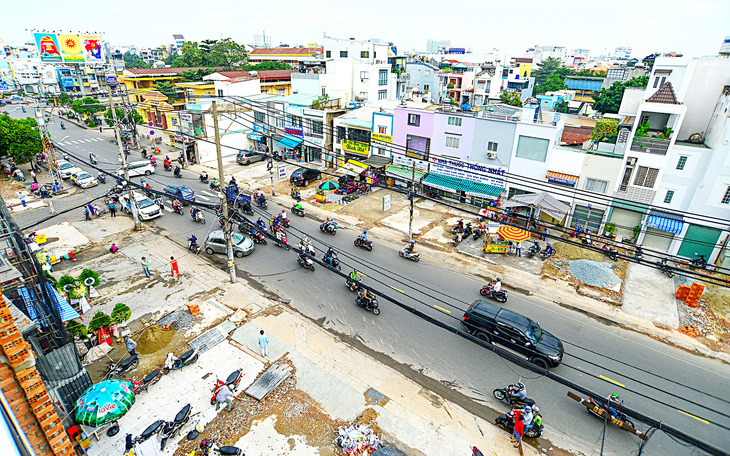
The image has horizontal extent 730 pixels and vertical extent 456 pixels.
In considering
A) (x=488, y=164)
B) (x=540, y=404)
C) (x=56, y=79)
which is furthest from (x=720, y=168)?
(x=56, y=79)

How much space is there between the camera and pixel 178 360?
14.5 metres

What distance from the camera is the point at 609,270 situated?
74.0 ft

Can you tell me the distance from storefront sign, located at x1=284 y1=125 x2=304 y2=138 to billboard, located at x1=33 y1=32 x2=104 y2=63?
67.3m

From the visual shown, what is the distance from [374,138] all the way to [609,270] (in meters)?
23.4

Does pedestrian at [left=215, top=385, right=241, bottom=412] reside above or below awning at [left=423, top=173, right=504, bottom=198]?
below

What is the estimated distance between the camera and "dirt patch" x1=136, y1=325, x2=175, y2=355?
1562cm

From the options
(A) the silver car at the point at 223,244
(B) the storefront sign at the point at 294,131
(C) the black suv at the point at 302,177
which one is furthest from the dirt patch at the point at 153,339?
(B) the storefront sign at the point at 294,131

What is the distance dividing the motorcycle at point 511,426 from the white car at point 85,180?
130ft

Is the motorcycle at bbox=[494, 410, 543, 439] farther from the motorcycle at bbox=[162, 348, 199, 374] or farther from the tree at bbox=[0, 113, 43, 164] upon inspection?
the tree at bbox=[0, 113, 43, 164]

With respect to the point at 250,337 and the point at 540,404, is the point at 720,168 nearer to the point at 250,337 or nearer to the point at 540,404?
the point at 540,404

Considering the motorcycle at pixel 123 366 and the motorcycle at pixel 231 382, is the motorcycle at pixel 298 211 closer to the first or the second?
the motorcycle at pixel 123 366

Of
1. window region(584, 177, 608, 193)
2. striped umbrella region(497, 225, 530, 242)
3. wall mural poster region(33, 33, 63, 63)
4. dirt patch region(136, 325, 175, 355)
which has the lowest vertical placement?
dirt patch region(136, 325, 175, 355)

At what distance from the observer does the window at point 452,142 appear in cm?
3222

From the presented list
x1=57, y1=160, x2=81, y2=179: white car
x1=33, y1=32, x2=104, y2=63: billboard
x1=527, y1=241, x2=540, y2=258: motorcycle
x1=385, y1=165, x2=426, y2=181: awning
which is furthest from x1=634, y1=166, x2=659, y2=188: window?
x1=33, y1=32, x2=104, y2=63: billboard
